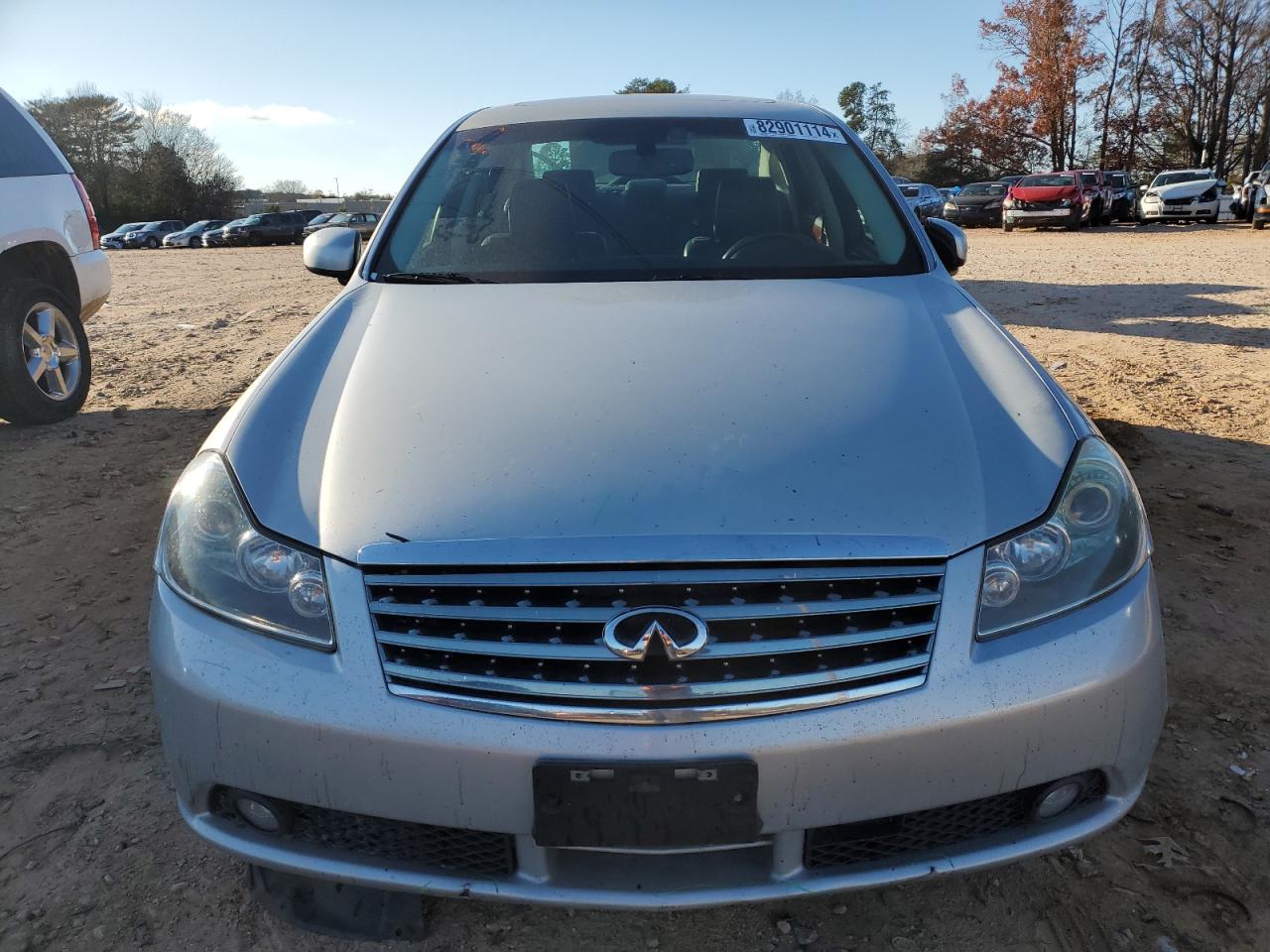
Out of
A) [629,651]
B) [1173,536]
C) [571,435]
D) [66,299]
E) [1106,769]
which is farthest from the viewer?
[66,299]

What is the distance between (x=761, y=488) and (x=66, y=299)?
5.37 m

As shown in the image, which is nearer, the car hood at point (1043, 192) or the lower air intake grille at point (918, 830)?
the lower air intake grille at point (918, 830)

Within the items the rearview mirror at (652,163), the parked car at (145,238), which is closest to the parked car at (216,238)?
the parked car at (145,238)

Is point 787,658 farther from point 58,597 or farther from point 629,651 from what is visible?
point 58,597

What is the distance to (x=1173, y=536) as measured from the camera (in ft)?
11.7

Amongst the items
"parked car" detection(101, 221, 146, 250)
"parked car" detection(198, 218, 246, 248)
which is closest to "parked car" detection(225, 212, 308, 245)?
"parked car" detection(198, 218, 246, 248)

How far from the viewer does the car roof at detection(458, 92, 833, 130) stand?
3.15 meters

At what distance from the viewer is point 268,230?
39.8 metres

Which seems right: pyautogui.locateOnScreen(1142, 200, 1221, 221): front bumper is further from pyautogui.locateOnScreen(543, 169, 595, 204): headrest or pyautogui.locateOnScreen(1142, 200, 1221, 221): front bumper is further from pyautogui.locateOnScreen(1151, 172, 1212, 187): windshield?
pyautogui.locateOnScreen(543, 169, 595, 204): headrest

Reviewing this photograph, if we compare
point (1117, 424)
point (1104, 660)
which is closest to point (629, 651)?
point (1104, 660)

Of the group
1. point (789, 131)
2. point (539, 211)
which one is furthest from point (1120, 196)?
point (539, 211)

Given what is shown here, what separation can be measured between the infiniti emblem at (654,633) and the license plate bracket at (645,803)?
0.17 metres

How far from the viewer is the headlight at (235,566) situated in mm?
1581

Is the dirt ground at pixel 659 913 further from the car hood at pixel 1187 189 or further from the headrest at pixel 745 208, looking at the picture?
the car hood at pixel 1187 189
